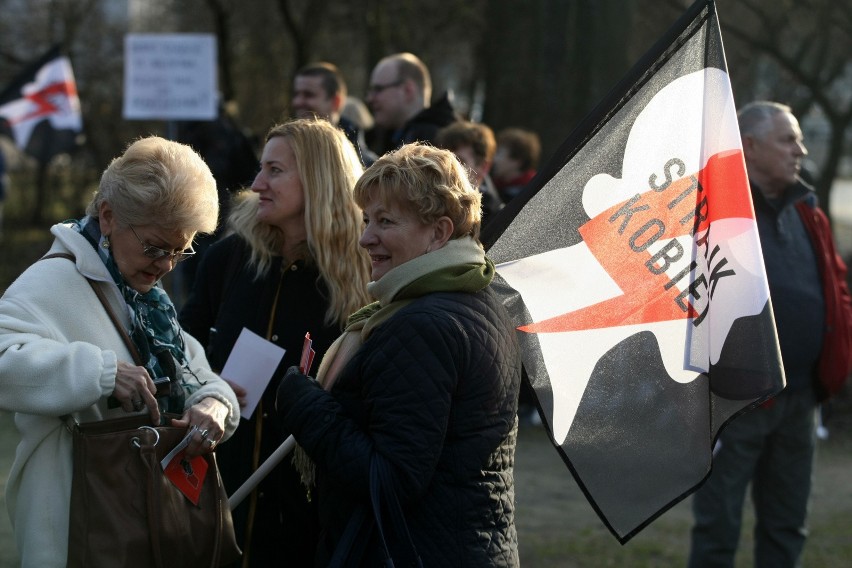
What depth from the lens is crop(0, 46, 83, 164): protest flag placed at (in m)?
11.7

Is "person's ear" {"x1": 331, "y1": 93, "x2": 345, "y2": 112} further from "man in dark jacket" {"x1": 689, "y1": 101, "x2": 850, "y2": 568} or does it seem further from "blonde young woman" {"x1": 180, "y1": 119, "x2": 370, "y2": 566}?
"blonde young woman" {"x1": 180, "y1": 119, "x2": 370, "y2": 566}

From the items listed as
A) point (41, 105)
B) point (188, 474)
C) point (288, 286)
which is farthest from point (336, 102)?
point (41, 105)

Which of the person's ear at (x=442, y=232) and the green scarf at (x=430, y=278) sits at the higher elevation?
the person's ear at (x=442, y=232)

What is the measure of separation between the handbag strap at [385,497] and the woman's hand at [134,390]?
57 cm

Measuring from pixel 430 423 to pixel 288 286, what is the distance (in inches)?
49.1

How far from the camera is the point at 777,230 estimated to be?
5.34m

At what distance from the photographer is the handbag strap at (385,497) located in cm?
278

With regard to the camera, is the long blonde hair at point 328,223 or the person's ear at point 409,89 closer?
the long blonde hair at point 328,223

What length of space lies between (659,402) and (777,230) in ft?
7.44

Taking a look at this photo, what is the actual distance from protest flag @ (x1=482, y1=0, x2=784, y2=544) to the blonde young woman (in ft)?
2.00

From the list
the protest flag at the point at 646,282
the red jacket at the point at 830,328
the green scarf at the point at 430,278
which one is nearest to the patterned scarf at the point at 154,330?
the green scarf at the point at 430,278

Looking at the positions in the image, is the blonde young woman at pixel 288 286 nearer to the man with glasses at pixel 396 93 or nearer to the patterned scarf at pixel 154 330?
the patterned scarf at pixel 154 330

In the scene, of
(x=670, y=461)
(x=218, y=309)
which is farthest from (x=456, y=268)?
(x=218, y=309)

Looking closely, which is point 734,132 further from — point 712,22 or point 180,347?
point 180,347
